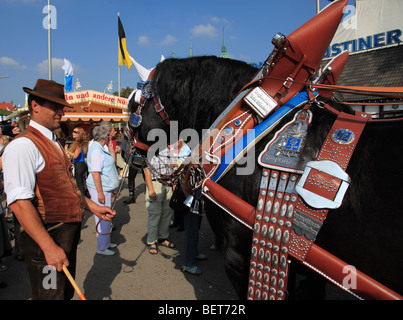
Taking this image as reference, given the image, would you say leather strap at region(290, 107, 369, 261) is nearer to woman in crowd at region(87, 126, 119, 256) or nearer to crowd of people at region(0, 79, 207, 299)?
crowd of people at region(0, 79, 207, 299)

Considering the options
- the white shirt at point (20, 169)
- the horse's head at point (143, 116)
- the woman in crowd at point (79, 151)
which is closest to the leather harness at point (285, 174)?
the horse's head at point (143, 116)

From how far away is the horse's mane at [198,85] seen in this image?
196 centimetres

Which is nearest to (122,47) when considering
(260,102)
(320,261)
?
(260,102)

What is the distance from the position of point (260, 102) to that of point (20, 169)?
1531 millimetres

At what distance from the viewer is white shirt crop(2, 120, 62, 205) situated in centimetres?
159

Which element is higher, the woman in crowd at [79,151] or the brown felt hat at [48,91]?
the brown felt hat at [48,91]

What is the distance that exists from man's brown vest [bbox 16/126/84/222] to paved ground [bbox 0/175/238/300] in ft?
5.37

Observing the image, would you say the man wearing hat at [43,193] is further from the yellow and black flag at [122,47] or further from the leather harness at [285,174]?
the yellow and black flag at [122,47]

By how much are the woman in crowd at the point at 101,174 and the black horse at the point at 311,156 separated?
1825 millimetres

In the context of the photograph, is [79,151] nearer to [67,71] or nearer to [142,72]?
[142,72]

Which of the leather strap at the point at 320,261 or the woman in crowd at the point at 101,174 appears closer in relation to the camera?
the leather strap at the point at 320,261

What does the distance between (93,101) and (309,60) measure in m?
17.5

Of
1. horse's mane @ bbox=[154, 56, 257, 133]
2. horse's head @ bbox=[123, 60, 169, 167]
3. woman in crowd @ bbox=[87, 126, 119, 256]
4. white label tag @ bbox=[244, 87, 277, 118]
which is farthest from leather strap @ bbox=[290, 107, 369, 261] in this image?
woman in crowd @ bbox=[87, 126, 119, 256]
